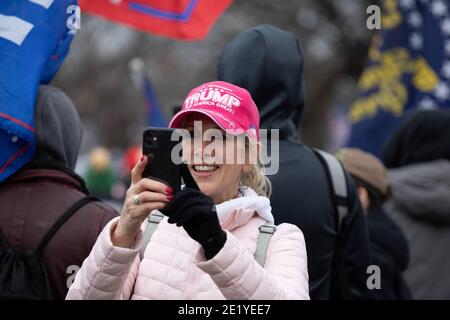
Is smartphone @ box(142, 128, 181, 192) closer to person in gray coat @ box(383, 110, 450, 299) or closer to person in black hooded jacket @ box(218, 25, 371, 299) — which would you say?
person in black hooded jacket @ box(218, 25, 371, 299)

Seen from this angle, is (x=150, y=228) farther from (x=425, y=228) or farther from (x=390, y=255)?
(x=425, y=228)

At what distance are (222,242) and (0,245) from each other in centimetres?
119

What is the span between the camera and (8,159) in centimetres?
334

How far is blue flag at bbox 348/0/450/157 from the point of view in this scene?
304 inches

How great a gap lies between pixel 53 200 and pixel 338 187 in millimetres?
1088

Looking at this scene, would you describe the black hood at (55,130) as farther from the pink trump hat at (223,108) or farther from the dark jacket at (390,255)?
the dark jacket at (390,255)

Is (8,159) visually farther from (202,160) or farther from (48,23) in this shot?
(202,160)

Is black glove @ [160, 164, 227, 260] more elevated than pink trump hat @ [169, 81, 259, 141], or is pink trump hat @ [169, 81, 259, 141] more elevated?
pink trump hat @ [169, 81, 259, 141]

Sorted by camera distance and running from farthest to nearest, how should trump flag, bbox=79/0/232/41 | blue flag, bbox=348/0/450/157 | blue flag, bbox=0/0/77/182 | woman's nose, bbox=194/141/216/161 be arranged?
1. blue flag, bbox=348/0/450/157
2. trump flag, bbox=79/0/232/41
3. blue flag, bbox=0/0/77/182
4. woman's nose, bbox=194/141/216/161

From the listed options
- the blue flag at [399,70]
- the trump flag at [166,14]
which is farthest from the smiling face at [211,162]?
the blue flag at [399,70]

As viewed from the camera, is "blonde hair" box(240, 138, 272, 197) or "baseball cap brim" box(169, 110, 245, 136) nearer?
"baseball cap brim" box(169, 110, 245, 136)

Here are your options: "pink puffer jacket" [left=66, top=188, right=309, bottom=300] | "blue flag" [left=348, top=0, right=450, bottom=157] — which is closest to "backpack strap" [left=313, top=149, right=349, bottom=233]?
"pink puffer jacket" [left=66, top=188, right=309, bottom=300]

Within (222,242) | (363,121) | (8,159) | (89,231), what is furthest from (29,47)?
(363,121)

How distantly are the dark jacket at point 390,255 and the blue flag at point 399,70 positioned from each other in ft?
10.9
